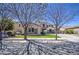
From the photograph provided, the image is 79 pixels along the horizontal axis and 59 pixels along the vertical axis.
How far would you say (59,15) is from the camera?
14.5 feet

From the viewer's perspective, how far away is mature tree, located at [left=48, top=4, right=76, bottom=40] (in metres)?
4.39

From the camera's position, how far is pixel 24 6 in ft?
14.4

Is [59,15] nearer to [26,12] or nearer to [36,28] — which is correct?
[36,28]

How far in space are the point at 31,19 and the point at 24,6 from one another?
27cm

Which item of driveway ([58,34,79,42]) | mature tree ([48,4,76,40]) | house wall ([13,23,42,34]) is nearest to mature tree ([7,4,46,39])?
house wall ([13,23,42,34])

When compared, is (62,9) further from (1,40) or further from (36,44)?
(1,40)

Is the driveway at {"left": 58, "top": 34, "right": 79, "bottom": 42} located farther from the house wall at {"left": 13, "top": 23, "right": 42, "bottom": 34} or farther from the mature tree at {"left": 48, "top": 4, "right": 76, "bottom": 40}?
the house wall at {"left": 13, "top": 23, "right": 42, "bottom": 34}

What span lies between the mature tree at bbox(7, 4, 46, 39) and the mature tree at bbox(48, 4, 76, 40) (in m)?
0.18

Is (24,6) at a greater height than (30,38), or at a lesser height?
greater

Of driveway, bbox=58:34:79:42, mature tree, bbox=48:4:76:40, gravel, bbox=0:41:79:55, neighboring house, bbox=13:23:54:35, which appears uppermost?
mature tree, bbox=48:4:76:40

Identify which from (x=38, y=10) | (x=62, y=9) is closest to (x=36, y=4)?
(x=38, y=10)

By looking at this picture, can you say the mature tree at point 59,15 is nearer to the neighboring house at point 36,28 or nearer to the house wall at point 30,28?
the neighboring house at point 36,28

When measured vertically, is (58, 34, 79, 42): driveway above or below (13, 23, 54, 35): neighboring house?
below
